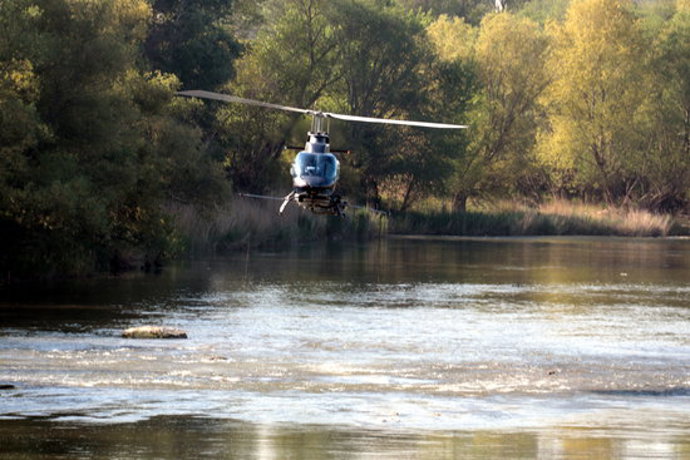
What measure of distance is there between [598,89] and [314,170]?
57.8 meters

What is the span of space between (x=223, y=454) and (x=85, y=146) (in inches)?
860

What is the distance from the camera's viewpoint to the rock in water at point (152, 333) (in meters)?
24.2

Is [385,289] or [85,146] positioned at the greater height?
[85,146]

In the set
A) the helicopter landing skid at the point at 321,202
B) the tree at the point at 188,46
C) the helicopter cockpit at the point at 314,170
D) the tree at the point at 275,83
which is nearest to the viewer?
the helicopter cockpit at the point at 314,170

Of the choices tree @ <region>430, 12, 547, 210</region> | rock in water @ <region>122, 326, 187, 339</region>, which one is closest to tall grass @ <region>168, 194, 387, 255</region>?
tree @ <region>430, 12, 547, 210</region>

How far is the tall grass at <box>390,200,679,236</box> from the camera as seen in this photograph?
7325 cm

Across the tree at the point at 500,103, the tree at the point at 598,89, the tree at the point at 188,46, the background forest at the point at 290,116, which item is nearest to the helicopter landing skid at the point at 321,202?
the background forest at the point at 290,116

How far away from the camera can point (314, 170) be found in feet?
98.6

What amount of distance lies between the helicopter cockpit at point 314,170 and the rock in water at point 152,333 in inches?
252

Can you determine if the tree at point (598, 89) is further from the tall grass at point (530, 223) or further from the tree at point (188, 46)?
the tree at point (188, 46)

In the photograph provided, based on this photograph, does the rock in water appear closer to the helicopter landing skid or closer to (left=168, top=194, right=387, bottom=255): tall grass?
the helicopter landing skid

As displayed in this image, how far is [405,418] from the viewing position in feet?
54.0

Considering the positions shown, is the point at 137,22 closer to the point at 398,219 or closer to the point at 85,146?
the point at 85,146

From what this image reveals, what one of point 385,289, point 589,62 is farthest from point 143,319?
point 589,62
